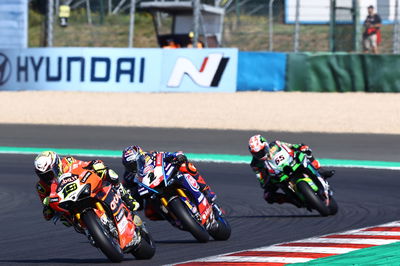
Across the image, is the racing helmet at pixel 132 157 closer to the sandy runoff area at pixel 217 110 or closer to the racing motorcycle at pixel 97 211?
the racing motorcycle at pixel 97 211

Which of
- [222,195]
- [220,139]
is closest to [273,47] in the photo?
[220,139]

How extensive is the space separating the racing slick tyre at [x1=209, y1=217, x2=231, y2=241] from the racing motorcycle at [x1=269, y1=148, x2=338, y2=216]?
1875 mm

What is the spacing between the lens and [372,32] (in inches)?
1021

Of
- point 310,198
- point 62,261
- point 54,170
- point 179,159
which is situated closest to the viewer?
point 54,170

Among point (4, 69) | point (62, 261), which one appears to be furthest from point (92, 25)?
point (62, 261)

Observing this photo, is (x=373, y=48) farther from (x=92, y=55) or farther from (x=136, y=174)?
(x=136, y=174)

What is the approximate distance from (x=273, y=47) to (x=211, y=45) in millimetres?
1932

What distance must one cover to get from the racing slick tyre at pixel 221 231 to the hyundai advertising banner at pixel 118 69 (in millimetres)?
16043

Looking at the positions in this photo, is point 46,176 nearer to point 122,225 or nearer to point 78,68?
point 122,225

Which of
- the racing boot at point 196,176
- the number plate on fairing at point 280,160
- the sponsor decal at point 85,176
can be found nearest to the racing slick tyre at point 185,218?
the racing boot at point 196,176

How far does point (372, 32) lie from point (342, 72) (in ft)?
4.25

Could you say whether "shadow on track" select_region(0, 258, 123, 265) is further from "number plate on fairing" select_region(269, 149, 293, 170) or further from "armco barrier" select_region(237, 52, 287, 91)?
"armco barrier" select_region(237, 52, 287, 91)

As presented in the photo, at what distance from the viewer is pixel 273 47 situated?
2717 cm

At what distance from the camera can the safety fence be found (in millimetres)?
25516
